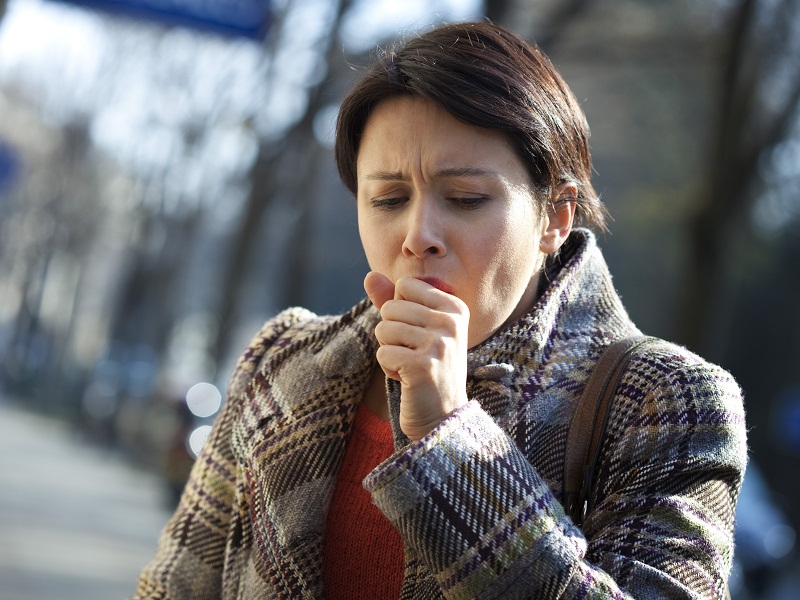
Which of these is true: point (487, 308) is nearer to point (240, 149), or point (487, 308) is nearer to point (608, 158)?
point (240, 149)

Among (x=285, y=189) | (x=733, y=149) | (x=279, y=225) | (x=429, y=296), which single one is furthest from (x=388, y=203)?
(x=279, y=225)

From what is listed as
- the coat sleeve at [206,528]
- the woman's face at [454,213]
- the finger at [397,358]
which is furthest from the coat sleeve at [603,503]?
the coat sleeve at [206,528]

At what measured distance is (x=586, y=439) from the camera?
198 centimetres

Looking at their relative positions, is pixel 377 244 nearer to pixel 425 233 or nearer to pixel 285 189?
pixel 425 233

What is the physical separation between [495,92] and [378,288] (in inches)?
16.4

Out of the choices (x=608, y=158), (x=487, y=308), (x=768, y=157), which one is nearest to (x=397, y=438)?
(x=487, y=308)

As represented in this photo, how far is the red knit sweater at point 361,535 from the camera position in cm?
213

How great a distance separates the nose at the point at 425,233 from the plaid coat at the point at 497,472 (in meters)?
0.25

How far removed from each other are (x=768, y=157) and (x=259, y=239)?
9.82 metres

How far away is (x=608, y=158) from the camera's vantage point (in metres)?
24.9

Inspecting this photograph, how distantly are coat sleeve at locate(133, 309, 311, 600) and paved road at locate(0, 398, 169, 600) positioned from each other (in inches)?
224

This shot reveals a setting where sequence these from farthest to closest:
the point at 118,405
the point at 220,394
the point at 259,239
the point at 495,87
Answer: the point at 118,405 → the point at 259,239 → the point at 220,394 → the point at 495,87

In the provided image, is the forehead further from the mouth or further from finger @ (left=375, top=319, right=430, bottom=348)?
finger @ (left=375, top=319, right=430, bottom=348)

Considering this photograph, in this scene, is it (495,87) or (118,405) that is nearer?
(495,87)
